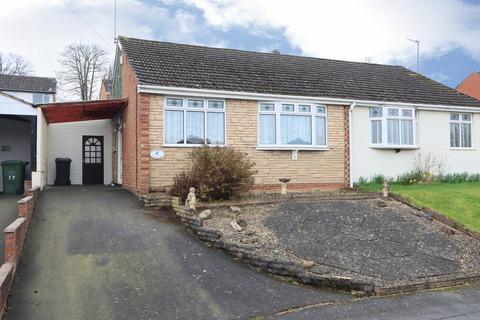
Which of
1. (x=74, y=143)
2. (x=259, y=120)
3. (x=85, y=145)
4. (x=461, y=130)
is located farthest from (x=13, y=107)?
(x=461, y=130)

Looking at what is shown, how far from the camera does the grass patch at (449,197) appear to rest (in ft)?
36.6

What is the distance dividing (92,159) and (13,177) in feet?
15.3

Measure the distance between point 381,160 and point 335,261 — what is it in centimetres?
892

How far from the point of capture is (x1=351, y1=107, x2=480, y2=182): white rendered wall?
15.8 meters

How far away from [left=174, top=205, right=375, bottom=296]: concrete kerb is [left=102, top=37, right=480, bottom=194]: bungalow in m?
4.37

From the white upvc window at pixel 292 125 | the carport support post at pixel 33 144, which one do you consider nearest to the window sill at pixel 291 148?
the white upvc window at pixel 292 125

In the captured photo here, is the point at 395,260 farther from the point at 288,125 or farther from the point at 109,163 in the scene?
the point at 109,163

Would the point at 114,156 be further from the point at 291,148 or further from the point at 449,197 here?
the point at 449,197

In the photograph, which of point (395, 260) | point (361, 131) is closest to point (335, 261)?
point (395, 260)

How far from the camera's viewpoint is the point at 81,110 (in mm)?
15938

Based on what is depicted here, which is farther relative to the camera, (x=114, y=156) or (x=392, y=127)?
(x=114, y=156)

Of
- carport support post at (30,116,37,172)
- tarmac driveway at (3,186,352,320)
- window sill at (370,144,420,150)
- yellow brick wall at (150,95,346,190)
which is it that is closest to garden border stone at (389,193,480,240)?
yellow brick wall at (150,95,346,190)

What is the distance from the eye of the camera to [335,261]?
26.4 ft

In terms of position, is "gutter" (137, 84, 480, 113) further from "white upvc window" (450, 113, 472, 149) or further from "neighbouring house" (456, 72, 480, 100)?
"neighbouring house" (456, 72, 480, 100)
